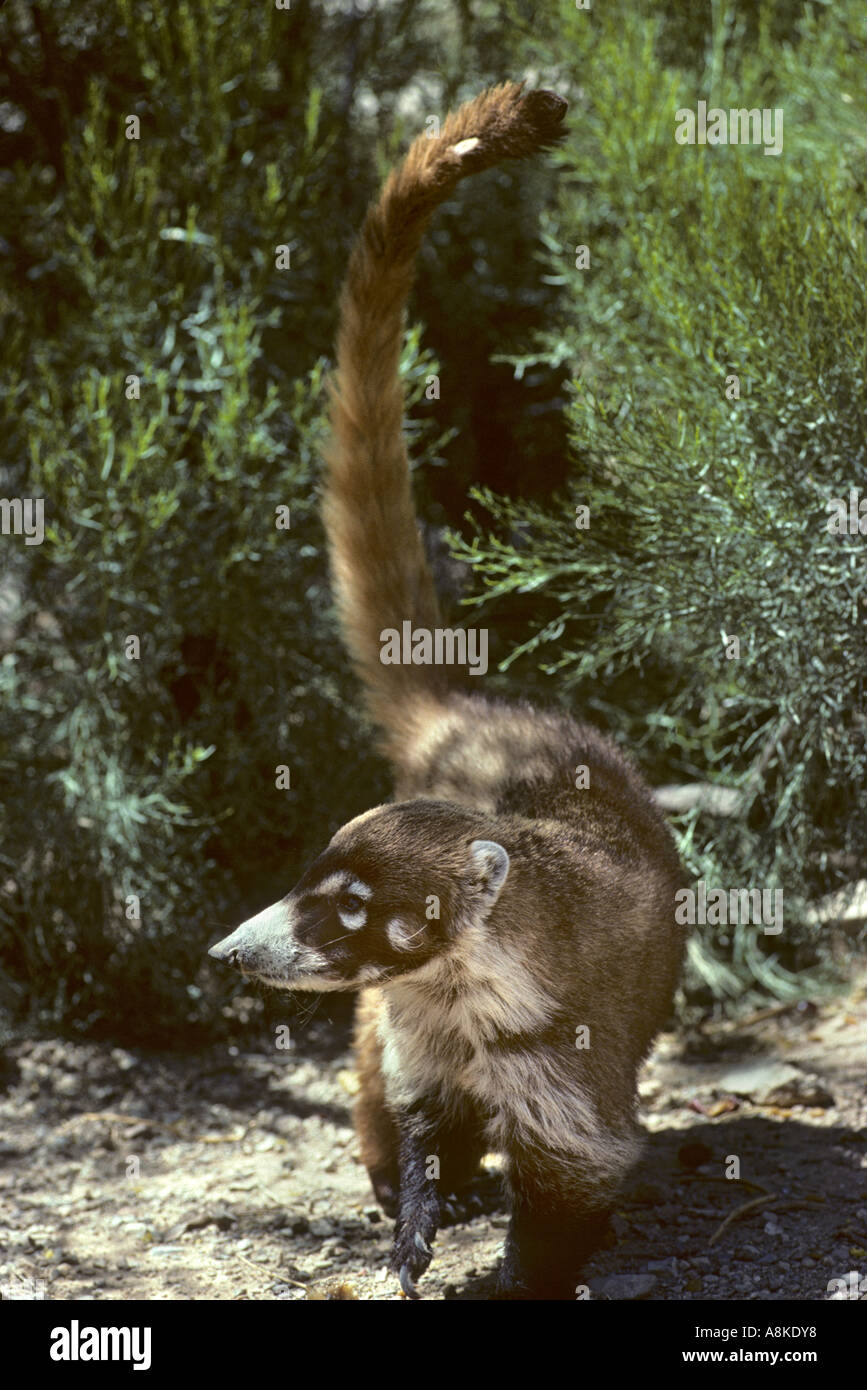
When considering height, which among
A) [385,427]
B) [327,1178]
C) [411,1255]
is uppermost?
[385,427]

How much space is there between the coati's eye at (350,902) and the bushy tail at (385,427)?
1093 millimetres

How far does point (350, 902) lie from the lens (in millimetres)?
2721

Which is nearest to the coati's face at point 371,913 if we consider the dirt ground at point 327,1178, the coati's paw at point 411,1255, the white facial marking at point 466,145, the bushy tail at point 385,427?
the coati's paw at point 411,1255

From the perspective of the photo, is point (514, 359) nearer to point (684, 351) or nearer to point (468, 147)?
point (684, 351)

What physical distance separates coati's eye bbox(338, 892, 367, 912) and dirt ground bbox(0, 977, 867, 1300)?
94 centimetres

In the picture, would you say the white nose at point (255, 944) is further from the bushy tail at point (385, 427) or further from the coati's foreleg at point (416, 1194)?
the bushy tail at point (385, 427)

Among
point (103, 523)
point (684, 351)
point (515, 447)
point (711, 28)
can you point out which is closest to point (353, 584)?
point (103, 523)

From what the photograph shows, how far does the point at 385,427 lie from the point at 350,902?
1.48 metres

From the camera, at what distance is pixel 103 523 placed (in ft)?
13.5

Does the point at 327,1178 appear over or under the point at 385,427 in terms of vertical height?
under

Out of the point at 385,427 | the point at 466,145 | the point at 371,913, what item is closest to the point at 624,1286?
the point at 371,913

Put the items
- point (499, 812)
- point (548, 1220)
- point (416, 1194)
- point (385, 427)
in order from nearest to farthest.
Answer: point (548, 1220) < point (416, 1194) < point (499, 812) < point (385, 427)

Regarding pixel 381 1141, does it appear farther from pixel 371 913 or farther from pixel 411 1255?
pixel 371 913

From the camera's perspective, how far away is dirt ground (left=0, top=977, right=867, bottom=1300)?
308cm
